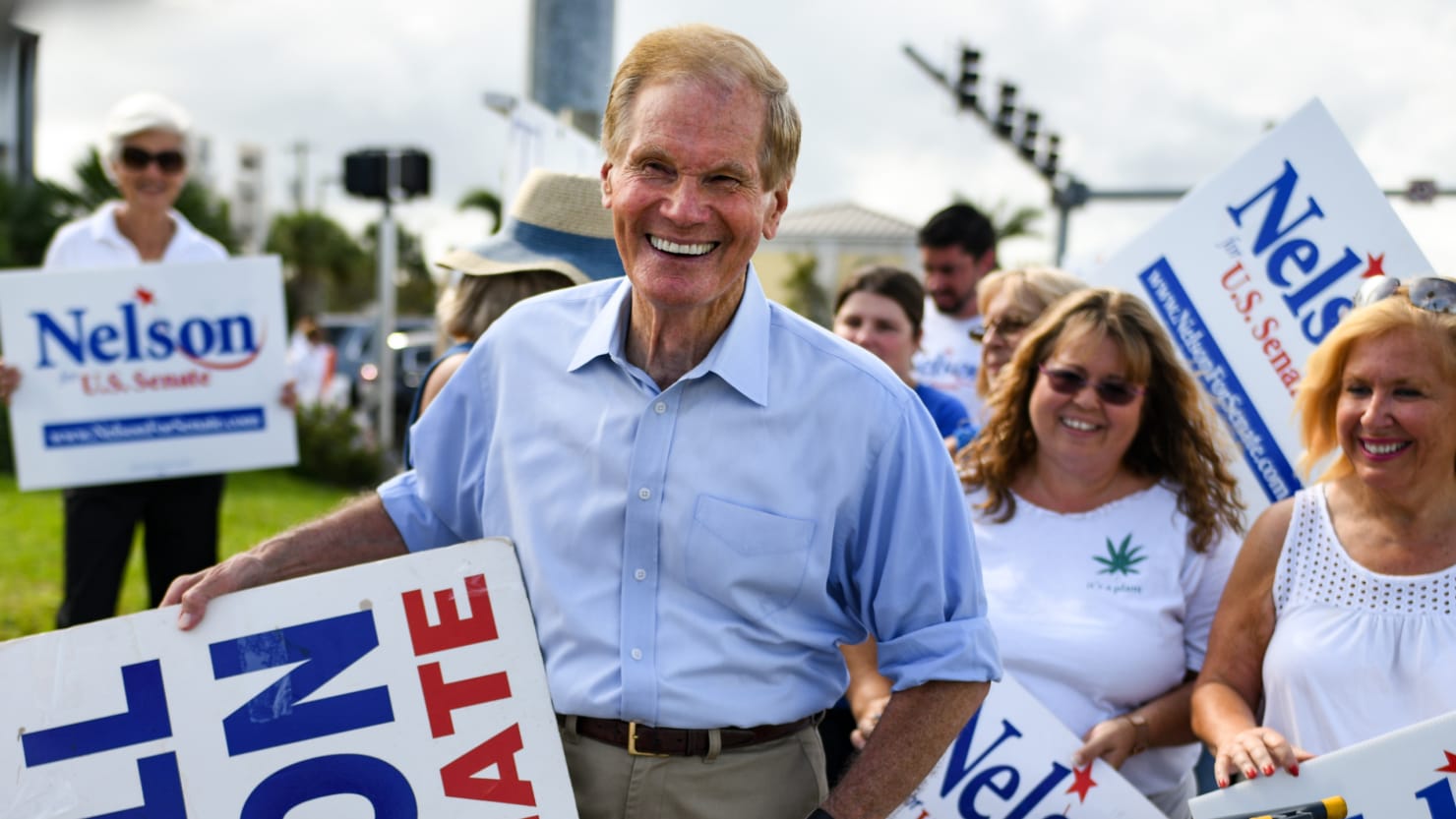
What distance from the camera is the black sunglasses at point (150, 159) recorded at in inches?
199

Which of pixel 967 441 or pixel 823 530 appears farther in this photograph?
pixel 967 441

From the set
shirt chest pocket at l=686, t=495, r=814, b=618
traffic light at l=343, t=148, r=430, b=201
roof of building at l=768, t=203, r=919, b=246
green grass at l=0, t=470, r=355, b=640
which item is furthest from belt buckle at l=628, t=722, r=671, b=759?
roof of building at l=768, t=203, r=919, b=246

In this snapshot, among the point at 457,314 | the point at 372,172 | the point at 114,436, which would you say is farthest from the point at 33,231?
the point at 457,314

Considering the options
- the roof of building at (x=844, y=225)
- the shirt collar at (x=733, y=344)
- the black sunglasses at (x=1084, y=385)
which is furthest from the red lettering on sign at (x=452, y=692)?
the roof of building at (x=844, y=225)

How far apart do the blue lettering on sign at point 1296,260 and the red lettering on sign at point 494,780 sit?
8.86 ft

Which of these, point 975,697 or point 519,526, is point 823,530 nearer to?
point 975,697

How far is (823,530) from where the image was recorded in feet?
6.94

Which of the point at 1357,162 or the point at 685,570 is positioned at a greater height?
the point at 1357,162

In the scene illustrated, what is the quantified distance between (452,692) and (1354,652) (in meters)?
1.81

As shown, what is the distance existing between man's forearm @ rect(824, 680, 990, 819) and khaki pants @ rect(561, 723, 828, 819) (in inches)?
5.9

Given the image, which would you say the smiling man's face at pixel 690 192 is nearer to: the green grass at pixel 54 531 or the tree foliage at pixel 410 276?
the green grass at pixel 54 531

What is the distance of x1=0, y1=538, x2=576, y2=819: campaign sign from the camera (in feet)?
6.85

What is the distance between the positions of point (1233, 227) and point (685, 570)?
2527 millimetres

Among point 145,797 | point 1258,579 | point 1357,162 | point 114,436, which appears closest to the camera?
point 145,797
